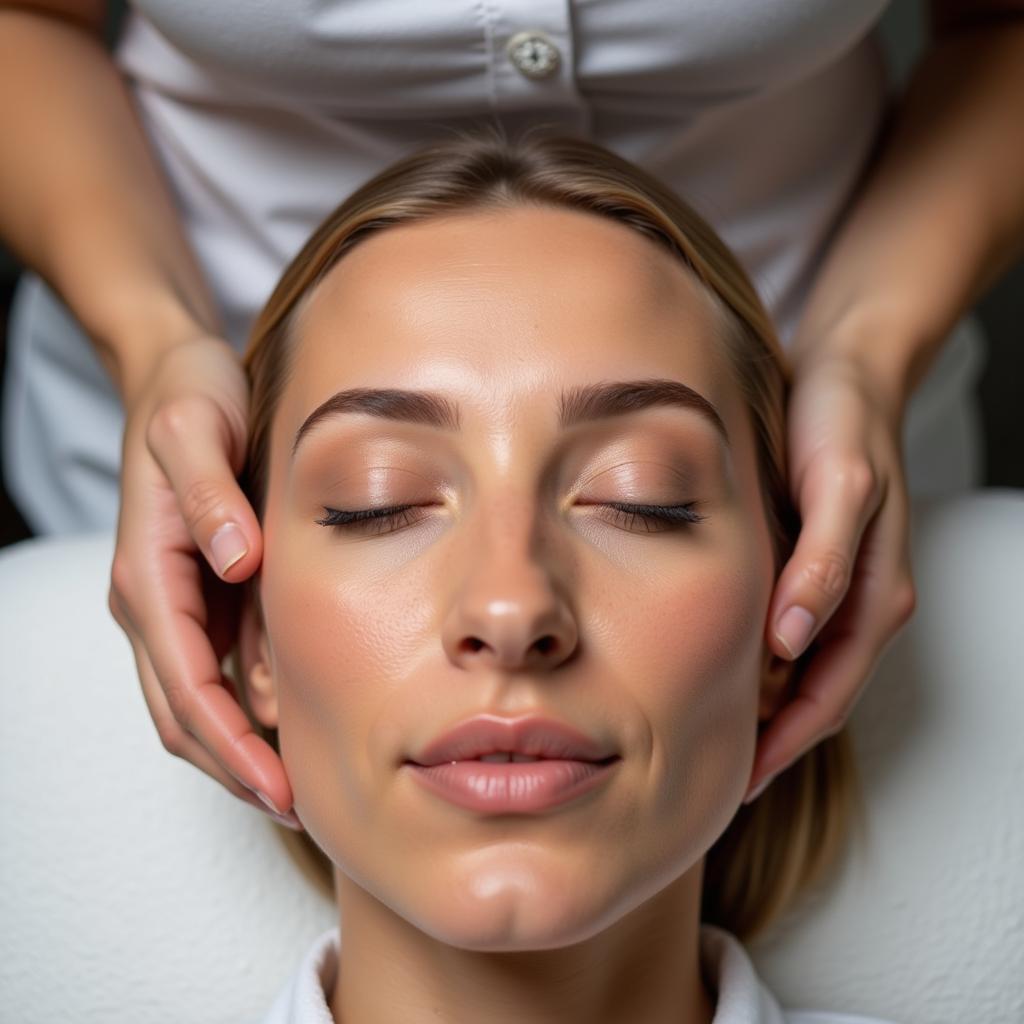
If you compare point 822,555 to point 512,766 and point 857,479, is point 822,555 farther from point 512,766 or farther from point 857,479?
point 512,766

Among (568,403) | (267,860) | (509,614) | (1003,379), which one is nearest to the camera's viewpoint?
(509,614)

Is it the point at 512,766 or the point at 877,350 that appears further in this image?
the point at 877,350

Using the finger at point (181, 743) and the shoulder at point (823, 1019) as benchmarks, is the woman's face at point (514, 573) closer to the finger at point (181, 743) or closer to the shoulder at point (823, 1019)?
the finger at point (181, 743)

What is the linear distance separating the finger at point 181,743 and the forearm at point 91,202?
307 millimetres

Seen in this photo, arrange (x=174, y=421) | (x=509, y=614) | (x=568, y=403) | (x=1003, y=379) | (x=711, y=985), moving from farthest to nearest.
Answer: (x=1003, y=379) < (x=711, y=985) < (x=174, y=421) < (x=568, y=403) < (x=509, y=614)

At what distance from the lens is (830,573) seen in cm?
122

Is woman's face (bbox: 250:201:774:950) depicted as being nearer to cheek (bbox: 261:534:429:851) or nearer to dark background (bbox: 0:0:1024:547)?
cheek (bbox: 261:534:429:851)

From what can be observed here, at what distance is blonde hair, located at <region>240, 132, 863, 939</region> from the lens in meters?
Result: 1.32

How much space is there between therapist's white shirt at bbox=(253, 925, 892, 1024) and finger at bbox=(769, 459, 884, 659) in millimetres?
317

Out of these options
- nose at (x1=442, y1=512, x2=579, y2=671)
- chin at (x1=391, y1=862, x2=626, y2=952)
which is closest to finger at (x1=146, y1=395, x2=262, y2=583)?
nose at (x1=442, y1=512, x2=579, y2=671)

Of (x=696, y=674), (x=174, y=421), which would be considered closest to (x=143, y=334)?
(x=174, y=421)

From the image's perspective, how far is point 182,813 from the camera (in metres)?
1.52

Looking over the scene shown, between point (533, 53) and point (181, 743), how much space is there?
0.72 m

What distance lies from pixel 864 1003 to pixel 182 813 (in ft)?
2.35
